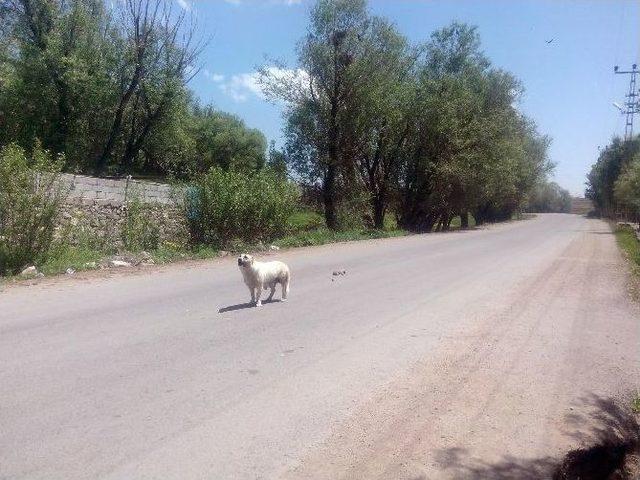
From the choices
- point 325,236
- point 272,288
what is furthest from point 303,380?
point 325,236

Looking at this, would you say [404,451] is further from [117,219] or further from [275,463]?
[117,219]

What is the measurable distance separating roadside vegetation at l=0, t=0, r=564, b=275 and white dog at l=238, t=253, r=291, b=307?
5.90m

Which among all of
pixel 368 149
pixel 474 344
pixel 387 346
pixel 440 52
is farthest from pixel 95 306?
pixel 440 52

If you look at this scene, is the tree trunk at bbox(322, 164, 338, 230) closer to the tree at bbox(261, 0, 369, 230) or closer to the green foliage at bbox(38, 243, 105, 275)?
the tree at bbox(261, 0, 369, 230)

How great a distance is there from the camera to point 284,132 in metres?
28.5

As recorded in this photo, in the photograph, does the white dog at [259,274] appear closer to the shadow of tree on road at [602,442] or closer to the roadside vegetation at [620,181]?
the shadow of tree on road at [602,442]

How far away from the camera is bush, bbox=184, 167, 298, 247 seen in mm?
18375

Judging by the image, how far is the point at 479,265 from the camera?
15.8 meters

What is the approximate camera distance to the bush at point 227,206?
60.3ft

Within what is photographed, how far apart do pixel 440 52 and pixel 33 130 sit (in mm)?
26726

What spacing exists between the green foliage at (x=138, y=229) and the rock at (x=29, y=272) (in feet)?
13.4

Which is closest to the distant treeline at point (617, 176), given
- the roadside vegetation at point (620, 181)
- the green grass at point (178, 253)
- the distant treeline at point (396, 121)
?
the roadside vegetation at point (620, 181)

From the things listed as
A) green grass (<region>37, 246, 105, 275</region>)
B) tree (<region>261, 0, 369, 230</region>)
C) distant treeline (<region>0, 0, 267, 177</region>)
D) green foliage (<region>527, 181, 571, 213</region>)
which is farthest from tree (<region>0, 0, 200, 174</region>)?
green foliage (<region>527, 181, 571, 213</region>)

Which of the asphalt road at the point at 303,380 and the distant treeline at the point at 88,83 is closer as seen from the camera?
the asphalt road at the point at 303,380
